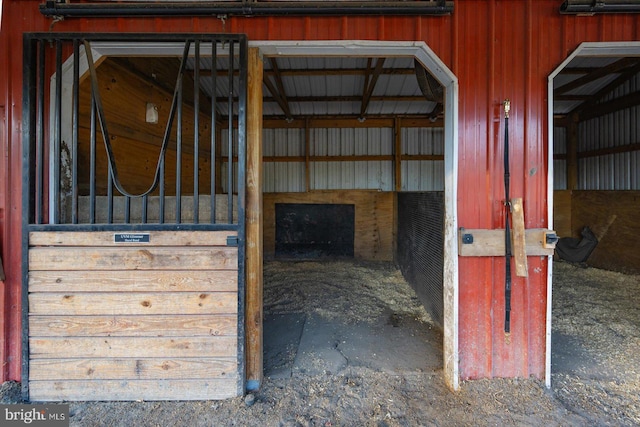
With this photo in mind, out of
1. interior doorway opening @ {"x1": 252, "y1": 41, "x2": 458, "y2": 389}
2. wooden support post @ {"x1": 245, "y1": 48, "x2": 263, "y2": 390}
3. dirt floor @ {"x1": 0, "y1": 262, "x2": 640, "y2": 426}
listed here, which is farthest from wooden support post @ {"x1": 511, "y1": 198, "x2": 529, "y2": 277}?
interior doorway opening @ {"x1": 252, "y1": 41, "x2": 458, "y2": 389}

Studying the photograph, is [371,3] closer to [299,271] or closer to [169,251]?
[169,251]

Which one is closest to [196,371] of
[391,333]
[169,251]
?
[169,251]

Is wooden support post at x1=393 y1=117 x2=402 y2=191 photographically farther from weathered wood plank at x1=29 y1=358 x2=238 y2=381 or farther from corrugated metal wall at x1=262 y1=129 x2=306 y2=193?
weathered wood plank at x1=29 y1=358 x2=238 y2=381

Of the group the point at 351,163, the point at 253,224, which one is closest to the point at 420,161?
the point at 351,163

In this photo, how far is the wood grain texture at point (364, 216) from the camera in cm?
629

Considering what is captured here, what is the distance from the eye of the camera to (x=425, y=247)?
3570 mm

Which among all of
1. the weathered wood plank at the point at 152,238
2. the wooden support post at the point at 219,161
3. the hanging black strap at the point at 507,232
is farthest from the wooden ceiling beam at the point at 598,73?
the wooden support post at the point at 219,161

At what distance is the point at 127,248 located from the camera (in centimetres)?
194

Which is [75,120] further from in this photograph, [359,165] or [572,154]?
[572,154]

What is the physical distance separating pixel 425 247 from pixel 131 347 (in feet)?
9.61

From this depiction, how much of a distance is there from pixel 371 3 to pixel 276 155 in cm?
470

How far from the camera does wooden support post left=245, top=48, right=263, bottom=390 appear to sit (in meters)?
2.00

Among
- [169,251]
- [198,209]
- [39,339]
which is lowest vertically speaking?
[39,339]

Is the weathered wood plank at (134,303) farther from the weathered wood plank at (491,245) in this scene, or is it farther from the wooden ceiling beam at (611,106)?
the wooden ceiling beam at (611,106)
